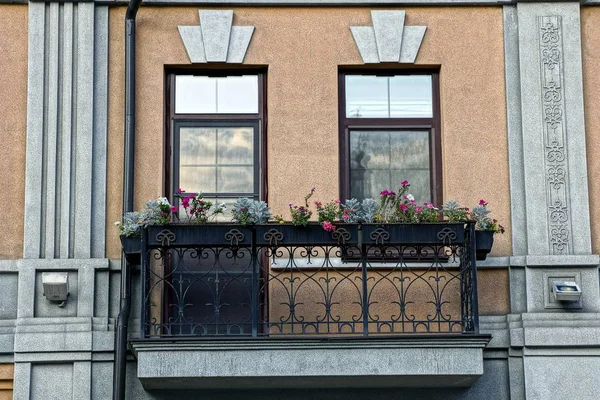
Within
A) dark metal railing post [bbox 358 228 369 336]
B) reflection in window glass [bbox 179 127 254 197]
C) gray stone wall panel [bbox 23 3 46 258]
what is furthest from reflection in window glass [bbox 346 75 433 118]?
gray stone wall panel [bbox 23 3 46 258]

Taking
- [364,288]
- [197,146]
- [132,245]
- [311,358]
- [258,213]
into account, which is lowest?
[311,358]

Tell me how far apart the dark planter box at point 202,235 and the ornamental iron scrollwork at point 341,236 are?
78cm

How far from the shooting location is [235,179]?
45.3 ft

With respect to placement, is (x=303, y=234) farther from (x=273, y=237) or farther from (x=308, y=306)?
(x=308, y=306)

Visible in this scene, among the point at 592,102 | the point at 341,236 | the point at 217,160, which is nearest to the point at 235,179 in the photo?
the point at 217,160

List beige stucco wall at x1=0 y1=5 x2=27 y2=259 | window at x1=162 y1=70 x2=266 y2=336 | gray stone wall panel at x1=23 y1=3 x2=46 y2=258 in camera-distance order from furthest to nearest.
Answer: window at x1=162 y1=70 x2=266 y2=336
beige stucco wall at x1=0 y1=5 x2=27 y2=259
gray stone wall panel at x1=23 y1=3 x2=46 y2=258

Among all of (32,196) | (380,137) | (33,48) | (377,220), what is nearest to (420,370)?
(377,220)

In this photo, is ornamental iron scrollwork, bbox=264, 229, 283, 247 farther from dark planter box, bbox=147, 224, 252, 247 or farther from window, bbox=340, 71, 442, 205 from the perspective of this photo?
window, bbox=340, 71, 442, 205

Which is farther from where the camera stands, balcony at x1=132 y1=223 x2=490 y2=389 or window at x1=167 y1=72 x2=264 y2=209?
window at x1=167 y1=72 x2=264 y2=209

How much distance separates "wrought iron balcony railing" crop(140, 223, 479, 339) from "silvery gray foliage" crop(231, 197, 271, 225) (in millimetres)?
75

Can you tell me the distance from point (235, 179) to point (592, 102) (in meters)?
3.60

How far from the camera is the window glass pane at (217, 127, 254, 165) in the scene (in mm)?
13867

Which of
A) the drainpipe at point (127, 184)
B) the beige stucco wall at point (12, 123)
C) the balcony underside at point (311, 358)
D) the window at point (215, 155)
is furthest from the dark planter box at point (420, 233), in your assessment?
the beige stucco wall at point (12, 123)

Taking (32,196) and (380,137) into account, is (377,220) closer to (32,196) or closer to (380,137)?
(380,137)
